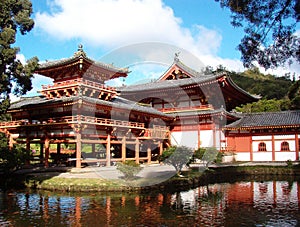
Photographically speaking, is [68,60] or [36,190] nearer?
[36,190]

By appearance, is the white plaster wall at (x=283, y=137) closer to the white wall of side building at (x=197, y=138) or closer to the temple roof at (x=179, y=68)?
the white wall of side building at (x=197, y=138)

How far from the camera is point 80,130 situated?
24.3 meters

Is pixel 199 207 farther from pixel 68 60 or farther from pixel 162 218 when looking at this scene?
pixel 68 60

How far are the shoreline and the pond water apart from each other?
82cm

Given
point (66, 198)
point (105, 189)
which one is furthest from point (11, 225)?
point (105, 189)

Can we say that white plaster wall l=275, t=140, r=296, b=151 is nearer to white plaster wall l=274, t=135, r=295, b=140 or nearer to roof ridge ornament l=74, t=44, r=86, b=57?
white plaster wall l=274, t=135, r=295, b=140

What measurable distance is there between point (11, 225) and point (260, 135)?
28.7 m

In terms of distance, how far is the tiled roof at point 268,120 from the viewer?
32781mm

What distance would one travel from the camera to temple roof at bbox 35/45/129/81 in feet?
89.6

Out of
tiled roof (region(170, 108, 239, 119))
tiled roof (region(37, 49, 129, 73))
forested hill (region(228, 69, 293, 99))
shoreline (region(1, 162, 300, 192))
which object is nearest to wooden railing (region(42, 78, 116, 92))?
tiled roof (region(37, 49, 129, 73))

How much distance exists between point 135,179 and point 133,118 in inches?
489

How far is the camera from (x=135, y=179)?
20156 millimetres

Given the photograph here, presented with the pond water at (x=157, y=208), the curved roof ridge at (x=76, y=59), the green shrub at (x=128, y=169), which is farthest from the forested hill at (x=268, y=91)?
the pond water at (x=157, y=208)

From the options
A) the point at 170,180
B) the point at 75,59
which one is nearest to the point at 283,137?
the point at 170,180
